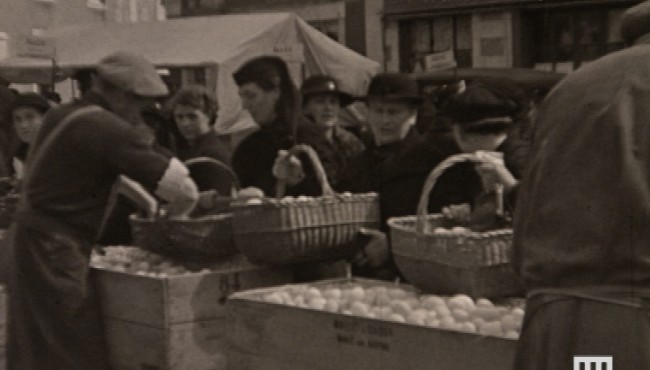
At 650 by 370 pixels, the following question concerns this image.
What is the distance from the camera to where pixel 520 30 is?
17.2 m

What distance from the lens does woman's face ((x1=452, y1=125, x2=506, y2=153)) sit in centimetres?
453

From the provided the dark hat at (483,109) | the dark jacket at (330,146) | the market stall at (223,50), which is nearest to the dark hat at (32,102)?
the dark jacket at (330,146)

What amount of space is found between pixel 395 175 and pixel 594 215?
2391 mm

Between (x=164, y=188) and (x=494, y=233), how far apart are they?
4.50ft

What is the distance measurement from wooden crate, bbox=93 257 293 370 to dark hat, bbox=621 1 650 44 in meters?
2.46

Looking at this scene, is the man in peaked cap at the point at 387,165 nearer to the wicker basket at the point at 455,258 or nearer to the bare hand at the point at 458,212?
the bare hand at the point at 458,212

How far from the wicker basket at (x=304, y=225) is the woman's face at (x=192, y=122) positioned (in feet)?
5.08

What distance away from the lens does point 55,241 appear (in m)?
4.67

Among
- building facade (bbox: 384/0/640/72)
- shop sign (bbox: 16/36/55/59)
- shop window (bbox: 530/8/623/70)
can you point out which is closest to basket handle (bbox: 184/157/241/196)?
shop sign (bbox: 16/36/55/59)

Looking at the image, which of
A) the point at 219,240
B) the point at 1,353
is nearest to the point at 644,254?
the point at 219,240

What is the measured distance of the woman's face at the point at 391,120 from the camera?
17.5 ft

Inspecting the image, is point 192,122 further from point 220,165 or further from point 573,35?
point 573,35

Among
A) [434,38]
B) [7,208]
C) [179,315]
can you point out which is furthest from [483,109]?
[434,38]

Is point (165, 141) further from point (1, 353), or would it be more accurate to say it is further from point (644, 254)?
point (644, 254)
